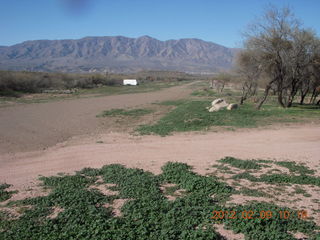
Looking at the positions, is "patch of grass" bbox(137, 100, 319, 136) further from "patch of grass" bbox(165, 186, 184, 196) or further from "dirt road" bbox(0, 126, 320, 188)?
"patch of grass" bbox(165, 186, 184, 196)

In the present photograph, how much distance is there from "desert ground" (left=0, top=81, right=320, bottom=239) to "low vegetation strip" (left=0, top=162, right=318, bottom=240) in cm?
67

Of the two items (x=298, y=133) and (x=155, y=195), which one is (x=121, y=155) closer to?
(x=155, y=195)

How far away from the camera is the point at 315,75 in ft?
78.4

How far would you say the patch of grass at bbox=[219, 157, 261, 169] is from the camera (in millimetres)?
7834

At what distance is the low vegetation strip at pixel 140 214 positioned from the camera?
456 centimetres

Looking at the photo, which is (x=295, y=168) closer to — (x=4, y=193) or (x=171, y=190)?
(x=171, y=190)

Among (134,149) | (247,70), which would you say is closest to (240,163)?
(134,149)

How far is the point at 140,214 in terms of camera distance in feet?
16.8

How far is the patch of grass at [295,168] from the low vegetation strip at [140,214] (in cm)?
239

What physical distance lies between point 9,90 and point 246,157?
1604 inches
